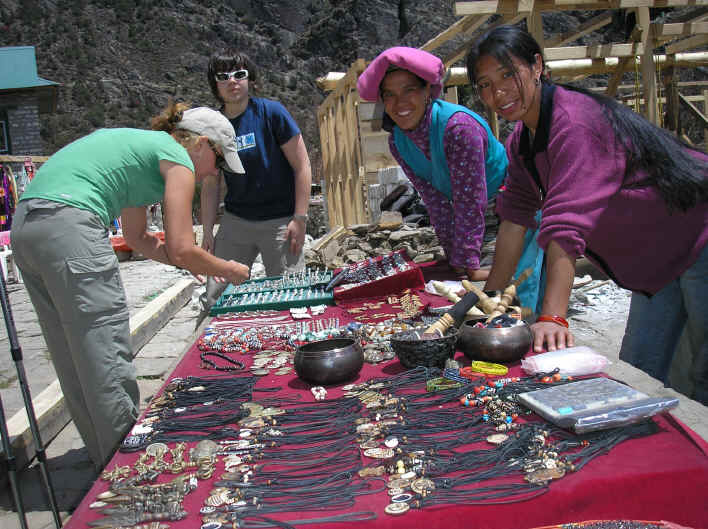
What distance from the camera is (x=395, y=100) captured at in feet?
9.29

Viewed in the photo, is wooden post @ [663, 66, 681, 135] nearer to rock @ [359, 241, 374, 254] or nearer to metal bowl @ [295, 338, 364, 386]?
rock @ [359, 241, 374, 254]

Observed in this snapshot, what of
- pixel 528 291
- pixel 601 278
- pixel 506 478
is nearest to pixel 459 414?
pixel 506 478

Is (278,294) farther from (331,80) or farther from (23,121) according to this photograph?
(23,121)

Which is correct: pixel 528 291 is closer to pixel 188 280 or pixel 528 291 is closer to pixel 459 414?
pixel 459 414

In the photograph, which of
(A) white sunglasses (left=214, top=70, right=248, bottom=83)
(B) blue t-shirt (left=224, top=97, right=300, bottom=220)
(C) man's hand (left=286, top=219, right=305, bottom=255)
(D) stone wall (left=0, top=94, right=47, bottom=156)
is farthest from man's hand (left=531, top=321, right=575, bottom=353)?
(D) stone wall (left=0, top=94, right=47, bottom=156)

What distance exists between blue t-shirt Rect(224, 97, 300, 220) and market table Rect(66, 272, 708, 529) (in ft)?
8.55

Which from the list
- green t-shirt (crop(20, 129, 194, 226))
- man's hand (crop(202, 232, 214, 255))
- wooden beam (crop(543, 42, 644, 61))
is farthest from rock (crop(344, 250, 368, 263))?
green t-shirt (crop(20, 129, 194, 226))

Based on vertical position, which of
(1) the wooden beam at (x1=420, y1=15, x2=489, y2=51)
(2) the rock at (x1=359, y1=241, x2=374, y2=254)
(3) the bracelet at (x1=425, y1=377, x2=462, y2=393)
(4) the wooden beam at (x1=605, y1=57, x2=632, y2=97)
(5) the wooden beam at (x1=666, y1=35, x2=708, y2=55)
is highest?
(1) the wooden beam at (x1=420, y1=15, x2=489, y2=51)

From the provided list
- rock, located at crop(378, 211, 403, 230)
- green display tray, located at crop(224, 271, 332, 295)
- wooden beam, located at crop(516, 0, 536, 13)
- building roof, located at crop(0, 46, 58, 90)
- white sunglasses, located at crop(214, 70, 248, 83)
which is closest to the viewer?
green display tray, located at crop(224, 271, 332, 295)

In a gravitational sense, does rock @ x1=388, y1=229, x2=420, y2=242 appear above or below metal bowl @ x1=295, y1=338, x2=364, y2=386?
below

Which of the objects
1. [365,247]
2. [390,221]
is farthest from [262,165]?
[390,221]

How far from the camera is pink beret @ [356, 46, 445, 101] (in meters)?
2.66

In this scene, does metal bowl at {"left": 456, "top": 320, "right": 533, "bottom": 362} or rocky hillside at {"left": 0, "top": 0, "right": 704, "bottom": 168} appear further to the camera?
rocky hillside at {"left": 0, "top": 0, "right": 704, "bottom": 168}

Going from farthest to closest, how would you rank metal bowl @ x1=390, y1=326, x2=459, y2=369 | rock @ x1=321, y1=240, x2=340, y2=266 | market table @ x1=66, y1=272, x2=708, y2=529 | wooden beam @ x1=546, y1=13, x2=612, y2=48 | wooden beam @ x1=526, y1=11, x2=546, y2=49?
wooden beam @ x1=546, y1=13, x2=612, y2=48, rock @ x1=321, y1=240, x2=340, y2=266, wooden beam @ x1=526, y1=11, x2=546, y2=49, metal bowl @ x1=390, y1=326, x2=459, y2=369, market table @ x1=66, y1=272, x2=708, y2=529
